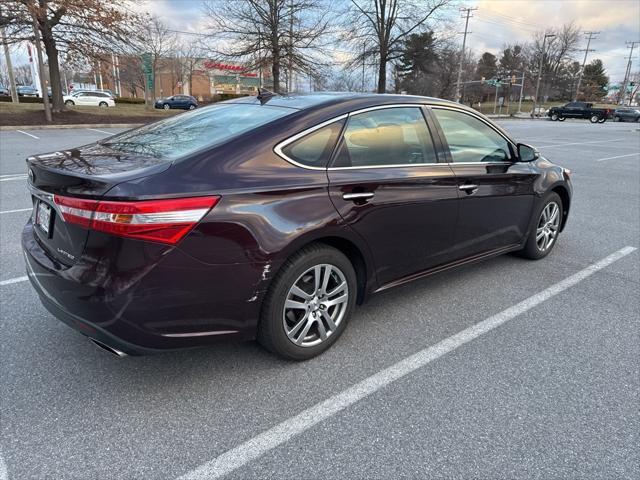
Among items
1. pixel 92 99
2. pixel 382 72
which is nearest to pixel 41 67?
pixel 382 72

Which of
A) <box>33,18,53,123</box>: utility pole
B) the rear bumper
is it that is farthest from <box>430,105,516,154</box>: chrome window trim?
<box>33,18,53,123</box>: utility pole

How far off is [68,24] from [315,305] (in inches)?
958

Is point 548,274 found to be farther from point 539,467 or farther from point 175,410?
point 175,410

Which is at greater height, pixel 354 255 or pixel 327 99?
pixel 327 99

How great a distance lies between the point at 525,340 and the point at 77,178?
2945 mm

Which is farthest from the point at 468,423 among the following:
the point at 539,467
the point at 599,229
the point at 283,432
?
the point at 599,229

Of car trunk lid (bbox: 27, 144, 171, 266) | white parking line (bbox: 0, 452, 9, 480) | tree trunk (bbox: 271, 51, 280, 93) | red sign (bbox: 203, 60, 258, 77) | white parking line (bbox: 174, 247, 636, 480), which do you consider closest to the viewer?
white parking line (bbox: 0, 452, 9, 480)

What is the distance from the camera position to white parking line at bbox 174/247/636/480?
6.95ft

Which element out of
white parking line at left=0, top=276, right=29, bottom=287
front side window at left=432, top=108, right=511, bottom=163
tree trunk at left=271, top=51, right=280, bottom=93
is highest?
tree trunk at left=271, top=51, right=280, bottom=93

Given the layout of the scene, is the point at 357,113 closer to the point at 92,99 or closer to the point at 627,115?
the point at 92,99

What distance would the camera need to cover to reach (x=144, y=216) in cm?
215

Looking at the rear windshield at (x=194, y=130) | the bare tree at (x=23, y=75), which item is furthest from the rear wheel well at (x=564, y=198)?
the bare tree at (x=23, y=75)

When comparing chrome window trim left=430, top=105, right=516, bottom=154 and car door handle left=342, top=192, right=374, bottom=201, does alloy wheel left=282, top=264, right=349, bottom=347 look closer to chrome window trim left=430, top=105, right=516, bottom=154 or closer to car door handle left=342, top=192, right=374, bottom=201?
car door handle left=342, top=192, right=374, bottom=201

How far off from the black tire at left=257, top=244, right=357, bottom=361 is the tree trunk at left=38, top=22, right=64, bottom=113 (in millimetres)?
22726
